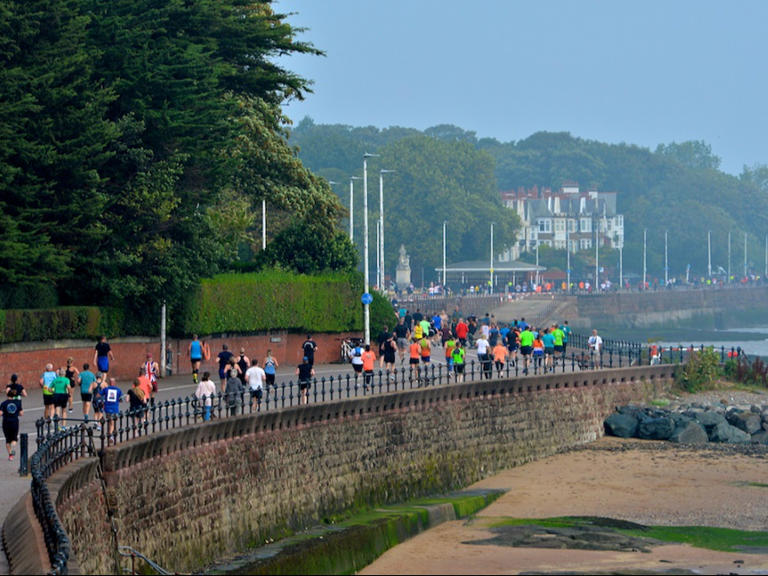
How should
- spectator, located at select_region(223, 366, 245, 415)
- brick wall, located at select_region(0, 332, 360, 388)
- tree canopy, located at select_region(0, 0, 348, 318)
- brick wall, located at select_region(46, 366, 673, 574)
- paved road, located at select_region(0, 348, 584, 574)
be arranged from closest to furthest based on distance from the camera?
paved road, located at select_region(0, 348, 584, 574)
brick wall, located at select_region(46, 366, 673, 574)
spectator, located at select_region(223, 366, 245, 415)
brick wall, located at select_region(0, 332, 360, 388)
tree canopy, located at select_region(0, 0, 348, 318)

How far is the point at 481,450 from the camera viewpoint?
5231cm

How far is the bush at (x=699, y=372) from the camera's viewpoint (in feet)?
218

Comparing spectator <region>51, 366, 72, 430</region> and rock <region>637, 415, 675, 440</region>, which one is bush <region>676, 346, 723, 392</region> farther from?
spectator <region>51, 366, 72, 430</region>

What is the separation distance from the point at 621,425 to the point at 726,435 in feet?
12.4

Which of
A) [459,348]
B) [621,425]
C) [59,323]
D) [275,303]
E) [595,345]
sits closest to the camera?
[59,323]

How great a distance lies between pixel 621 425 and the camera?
61.0 m

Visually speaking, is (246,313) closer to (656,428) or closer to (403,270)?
(656,428)

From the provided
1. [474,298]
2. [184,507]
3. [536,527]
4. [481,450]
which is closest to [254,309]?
[481,450]

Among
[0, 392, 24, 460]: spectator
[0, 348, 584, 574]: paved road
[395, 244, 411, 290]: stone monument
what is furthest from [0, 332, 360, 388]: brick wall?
[395, 244, 411, 290]: stone monument

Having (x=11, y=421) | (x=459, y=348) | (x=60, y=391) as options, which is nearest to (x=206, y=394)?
(x=60, y=391)

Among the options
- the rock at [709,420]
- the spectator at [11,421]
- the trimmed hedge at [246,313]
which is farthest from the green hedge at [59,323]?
the rock at [709,420]

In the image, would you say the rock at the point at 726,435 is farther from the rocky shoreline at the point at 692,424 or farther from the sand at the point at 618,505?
the sand at the point at 618,505

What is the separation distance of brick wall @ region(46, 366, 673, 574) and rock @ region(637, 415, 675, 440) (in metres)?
1.51

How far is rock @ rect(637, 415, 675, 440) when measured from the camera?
60062 mm
